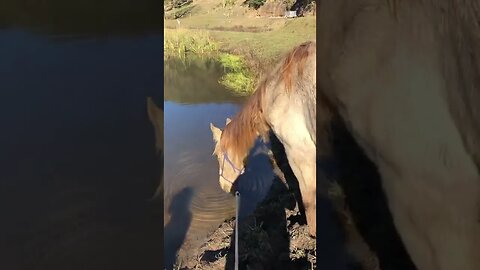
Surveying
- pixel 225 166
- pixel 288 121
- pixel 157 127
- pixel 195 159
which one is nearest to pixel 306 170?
pixel 288 121

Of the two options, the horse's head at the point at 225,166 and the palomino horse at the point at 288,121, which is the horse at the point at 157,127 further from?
the horse's head at the point at 225,166

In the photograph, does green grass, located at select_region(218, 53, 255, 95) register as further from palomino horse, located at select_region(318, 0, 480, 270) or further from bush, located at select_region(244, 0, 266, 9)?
palomino horse, located at select_region(318, 0, 480, 270)

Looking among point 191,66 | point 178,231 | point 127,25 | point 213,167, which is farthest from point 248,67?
point 127,25

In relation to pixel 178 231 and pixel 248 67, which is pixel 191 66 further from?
pixel 178 231

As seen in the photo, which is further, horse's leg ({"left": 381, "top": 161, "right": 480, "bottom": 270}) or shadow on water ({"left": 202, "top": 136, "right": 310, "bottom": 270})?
shadow on water ({"left": 202, "top": 136, "right": 310, "bottom": 270})

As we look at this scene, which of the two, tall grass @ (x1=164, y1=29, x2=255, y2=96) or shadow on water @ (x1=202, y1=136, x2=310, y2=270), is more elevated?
tall grass @ (x1=164, y1=29, x2=255, y2=96)

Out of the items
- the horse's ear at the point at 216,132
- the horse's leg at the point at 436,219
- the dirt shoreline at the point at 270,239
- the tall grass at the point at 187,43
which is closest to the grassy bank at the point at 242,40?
the tall grass at the point at 187,43

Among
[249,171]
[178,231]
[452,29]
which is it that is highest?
[452,29]

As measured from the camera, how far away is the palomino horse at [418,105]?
1.26ft

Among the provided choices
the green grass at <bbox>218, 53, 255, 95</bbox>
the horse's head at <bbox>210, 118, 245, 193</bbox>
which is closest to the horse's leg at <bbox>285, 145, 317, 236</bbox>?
the horse's head at <bbox>210, 118, 245, 193</bbox>

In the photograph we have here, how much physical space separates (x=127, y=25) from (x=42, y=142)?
0.12 metres

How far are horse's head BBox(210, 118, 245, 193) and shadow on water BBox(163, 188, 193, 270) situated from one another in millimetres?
170

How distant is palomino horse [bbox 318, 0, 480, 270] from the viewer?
0.38 m

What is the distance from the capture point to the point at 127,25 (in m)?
0.47
